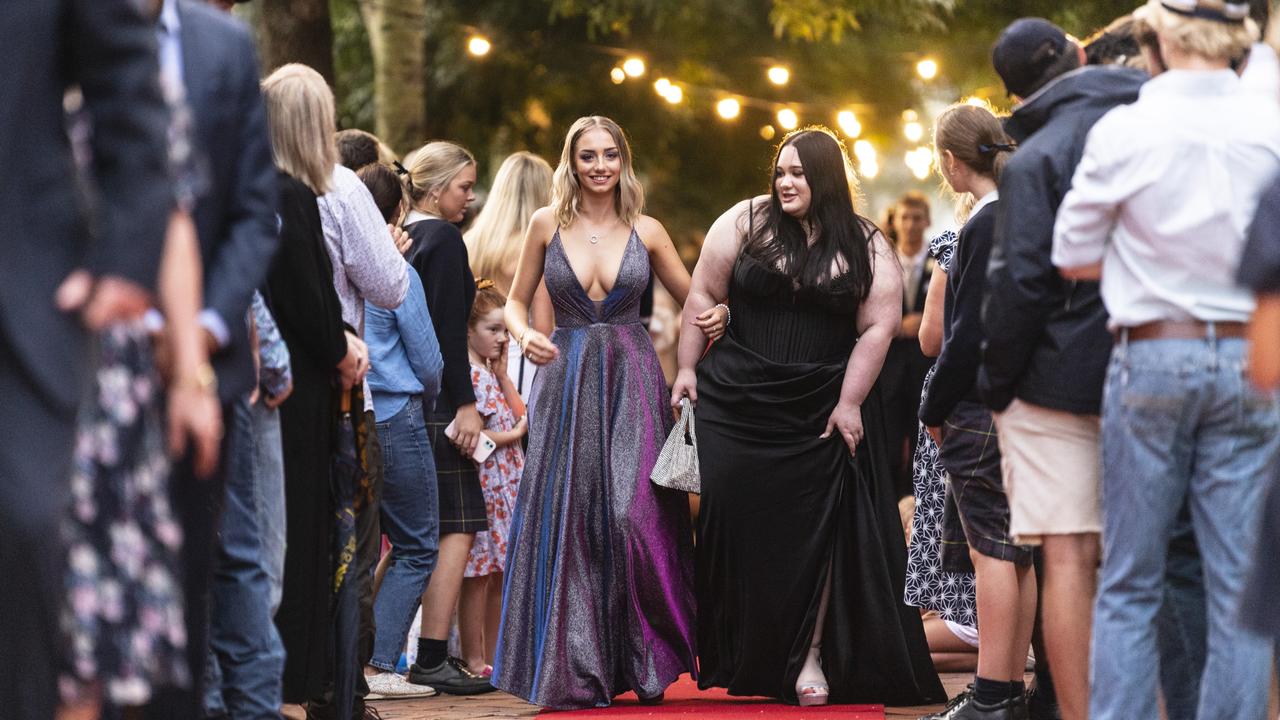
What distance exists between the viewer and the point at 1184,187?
4.17 meters

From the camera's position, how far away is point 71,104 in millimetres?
2990

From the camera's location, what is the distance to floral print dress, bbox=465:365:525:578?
25.9ft

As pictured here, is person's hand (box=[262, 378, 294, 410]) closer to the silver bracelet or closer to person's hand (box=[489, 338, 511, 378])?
the silver bracelet

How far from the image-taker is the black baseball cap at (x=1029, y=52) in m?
5.02

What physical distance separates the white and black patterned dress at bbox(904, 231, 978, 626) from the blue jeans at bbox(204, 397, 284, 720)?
10.3ft

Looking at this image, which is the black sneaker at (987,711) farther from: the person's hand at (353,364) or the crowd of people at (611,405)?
the person's hand at (353,364)

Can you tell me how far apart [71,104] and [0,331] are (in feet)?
1.45

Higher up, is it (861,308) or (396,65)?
(396,65)

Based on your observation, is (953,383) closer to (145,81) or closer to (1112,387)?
(1112,387)

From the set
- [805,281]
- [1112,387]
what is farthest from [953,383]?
[805,281]

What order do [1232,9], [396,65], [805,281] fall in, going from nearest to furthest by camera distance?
[1232,9] → [805,281] → [396,65]

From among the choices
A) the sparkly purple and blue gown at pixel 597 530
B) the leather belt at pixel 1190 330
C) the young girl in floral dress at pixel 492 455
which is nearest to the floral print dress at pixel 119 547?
the leather belt at pixel 1190 330

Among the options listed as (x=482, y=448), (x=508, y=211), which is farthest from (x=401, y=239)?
(x=508, y=211)

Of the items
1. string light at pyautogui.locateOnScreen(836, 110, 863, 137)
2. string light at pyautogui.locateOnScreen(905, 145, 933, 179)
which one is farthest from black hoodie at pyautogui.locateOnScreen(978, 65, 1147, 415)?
string light at pyautogui.locateOnScreen(905, 145, 933, 179)
